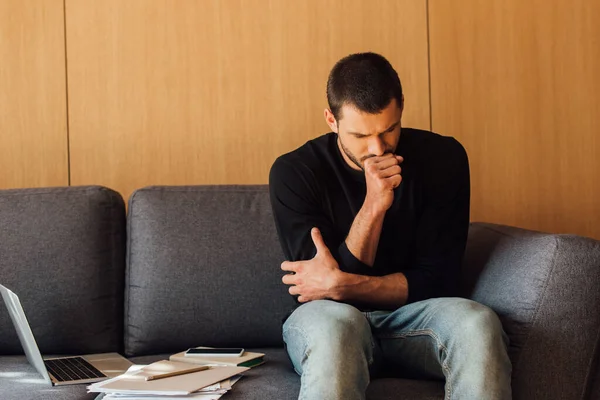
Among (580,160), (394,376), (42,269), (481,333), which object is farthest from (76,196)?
(580,160)

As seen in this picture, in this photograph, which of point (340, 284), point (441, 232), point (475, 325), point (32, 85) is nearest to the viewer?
point (475, 325)

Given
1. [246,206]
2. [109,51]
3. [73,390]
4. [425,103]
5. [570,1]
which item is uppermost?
[570,1]

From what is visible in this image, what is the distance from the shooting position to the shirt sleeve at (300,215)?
1971mm

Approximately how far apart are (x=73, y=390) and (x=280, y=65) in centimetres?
138

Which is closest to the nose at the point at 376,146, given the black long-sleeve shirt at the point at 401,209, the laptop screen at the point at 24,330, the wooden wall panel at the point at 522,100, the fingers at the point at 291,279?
the black long-sleeve shirt at the point at 401,209

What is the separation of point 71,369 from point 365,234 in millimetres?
878

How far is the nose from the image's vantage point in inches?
77.5

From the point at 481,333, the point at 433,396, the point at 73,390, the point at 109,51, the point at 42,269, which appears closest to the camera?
the point at 481,333

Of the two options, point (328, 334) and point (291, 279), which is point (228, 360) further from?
point (328, 334)

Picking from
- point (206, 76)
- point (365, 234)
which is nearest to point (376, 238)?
point (365, 234)

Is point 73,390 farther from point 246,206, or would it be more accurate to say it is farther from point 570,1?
point 570,1

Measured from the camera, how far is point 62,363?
2.10 meters

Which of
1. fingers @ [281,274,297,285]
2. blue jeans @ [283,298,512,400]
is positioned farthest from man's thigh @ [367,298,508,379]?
fingers @ [281,274,297,285]

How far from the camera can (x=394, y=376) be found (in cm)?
187
